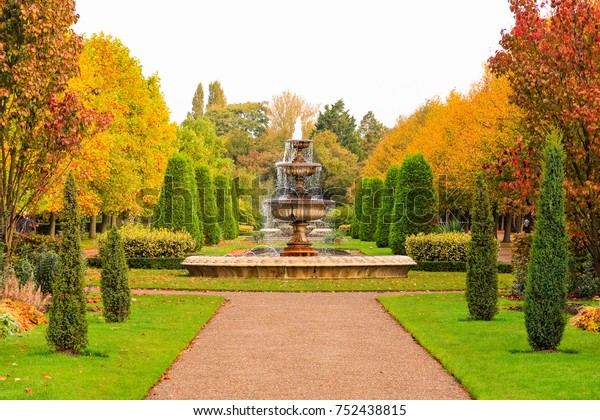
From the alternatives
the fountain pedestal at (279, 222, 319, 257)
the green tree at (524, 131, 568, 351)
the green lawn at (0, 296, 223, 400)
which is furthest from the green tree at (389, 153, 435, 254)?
the green tree at (524, 131, 568, 351)

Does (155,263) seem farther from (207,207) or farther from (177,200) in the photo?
(207,207)

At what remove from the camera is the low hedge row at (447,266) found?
24.3m

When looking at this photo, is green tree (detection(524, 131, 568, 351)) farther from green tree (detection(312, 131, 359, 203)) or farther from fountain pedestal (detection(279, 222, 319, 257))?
green tree (detection(312, 131, 359, 203))

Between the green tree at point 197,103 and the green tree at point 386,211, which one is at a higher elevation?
the green tree at point 197,103

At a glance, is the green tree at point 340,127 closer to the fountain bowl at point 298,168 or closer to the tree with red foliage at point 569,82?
the fountain bowl at point 298,168

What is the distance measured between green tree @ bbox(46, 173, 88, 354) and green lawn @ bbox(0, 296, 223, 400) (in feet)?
0.88

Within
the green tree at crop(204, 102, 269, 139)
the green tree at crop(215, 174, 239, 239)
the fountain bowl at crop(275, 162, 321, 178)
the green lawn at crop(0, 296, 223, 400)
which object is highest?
the green tree at crop(204, 102, 269, 139)

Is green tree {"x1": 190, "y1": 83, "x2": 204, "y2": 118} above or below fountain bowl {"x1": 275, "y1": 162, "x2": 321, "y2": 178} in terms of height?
above

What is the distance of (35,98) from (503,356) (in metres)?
9.48

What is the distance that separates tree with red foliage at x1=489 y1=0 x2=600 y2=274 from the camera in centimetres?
1402

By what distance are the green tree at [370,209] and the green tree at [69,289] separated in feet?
117

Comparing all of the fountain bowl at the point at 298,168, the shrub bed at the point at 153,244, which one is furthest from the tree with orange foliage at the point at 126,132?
the fountain bowl at the point at 298,168

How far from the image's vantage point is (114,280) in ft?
40.6

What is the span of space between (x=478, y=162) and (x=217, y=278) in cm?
1698
